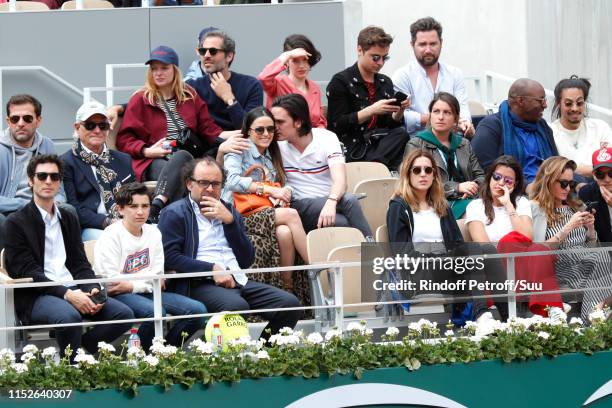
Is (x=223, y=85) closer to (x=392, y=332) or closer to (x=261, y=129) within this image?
(x=261, y=129)

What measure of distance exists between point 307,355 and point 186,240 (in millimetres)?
1183

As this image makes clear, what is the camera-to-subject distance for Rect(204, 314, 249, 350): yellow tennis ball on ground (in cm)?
893

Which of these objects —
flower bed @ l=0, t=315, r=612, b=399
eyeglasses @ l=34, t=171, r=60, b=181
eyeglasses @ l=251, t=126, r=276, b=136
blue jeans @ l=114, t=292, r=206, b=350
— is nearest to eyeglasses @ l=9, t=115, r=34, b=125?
eyeglasses @ l=34, t=171, r=60, b=181

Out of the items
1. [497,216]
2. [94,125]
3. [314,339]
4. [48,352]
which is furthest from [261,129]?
[48,352]

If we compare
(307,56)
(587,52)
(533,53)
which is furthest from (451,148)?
(533,53)

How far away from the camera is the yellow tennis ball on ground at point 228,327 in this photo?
893 centimetres

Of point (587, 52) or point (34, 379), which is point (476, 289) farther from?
point (587, 52)

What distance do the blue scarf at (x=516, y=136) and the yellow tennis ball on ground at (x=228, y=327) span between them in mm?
3272

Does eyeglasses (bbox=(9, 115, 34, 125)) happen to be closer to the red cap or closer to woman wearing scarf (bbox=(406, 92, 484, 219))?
woman wearing scarf (bbox=(406, 92, 484, 219))

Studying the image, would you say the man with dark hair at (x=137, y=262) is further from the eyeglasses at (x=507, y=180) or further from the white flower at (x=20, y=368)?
the eyeglasses at (x=507, y=180)

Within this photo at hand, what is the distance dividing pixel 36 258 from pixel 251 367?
1.45 metres

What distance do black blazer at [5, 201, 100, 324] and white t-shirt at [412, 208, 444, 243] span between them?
2.11 meters

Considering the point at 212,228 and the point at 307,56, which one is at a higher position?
the point at 307,56

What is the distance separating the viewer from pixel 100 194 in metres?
10.4
